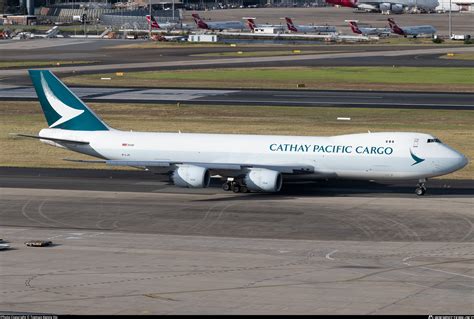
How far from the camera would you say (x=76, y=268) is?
46031mm

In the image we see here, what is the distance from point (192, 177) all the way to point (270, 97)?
58356 mm

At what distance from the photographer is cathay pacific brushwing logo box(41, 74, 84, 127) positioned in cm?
7206

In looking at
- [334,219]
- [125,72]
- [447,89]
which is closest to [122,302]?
[334,219]

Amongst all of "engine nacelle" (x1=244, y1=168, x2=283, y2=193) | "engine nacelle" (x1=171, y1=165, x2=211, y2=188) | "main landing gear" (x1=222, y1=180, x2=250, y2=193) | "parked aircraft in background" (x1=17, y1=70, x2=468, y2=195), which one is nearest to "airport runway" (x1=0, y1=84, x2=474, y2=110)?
"parked aircraft in background" (x1=17, y1=70, x2=468, y2=195)

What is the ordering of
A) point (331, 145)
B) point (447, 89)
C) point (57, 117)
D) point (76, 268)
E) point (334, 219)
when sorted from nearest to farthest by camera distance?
point (76, 268) → point (334, 219) → point (331, 145) → point (57, 117) → point (447, 89)

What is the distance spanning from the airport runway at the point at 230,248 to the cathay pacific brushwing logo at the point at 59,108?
4144mm

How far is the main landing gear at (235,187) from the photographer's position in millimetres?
67688

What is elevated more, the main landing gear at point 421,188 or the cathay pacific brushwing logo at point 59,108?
the cathay pacific brushwing logo at point 59,108

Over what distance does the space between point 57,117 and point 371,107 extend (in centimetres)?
4707

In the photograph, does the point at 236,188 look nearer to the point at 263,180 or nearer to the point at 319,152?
the point at 263,180

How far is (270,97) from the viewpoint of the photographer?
12219 centimetres

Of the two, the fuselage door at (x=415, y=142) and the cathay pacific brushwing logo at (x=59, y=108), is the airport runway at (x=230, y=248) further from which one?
the cathay pacific brushwing logo at (x=59, y=108)

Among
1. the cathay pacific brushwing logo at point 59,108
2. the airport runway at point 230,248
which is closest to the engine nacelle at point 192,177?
the airport runway at point 230,248

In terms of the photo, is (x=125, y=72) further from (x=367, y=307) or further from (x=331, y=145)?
(x=367, y=307)
